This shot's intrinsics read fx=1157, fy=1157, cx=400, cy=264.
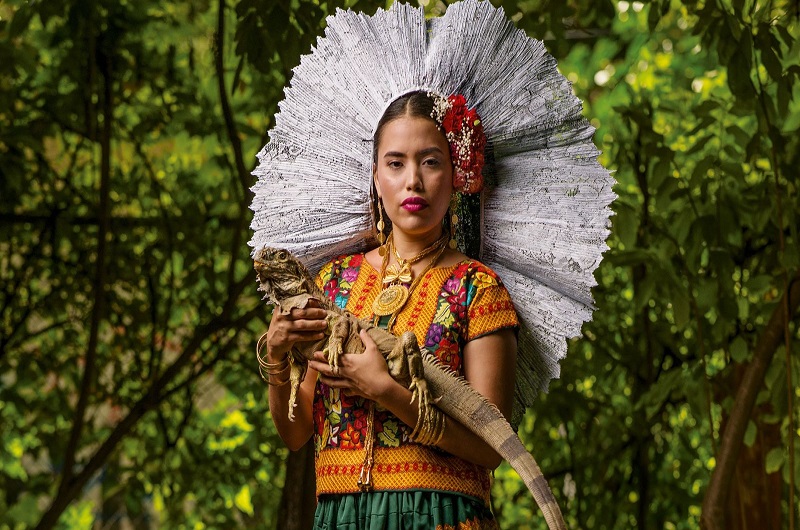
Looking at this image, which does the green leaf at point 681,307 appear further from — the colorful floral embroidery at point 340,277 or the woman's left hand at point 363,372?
the woman's left hand at point 363,372

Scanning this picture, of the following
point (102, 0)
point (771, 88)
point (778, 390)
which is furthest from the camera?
point (771, 88)

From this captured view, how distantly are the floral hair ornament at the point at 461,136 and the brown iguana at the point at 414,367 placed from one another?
1.14ft

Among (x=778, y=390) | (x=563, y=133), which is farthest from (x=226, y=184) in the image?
(x=563, y=133)

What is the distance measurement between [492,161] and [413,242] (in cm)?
23

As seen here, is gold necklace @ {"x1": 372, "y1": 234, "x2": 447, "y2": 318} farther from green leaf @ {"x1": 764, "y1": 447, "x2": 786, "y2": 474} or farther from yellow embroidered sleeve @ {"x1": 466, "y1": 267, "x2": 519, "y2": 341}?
green leaf @ {"x1": 764, "y1": 447, "x2": 786, "y2": 474}

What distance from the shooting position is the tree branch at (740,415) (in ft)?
11.0

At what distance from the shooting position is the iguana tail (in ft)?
6.50

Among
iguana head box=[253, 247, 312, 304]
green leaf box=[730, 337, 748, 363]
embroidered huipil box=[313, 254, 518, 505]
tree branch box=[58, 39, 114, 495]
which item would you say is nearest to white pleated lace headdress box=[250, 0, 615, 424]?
embroidered huipil box=[313, 254, 518, 505]

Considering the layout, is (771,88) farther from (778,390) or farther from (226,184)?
(226,184)

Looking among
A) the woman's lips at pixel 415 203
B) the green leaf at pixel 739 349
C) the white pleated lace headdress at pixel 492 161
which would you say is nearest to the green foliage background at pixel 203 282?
the green leaf at pixel 739 349

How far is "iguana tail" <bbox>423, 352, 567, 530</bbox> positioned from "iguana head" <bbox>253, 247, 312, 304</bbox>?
0.27 metres

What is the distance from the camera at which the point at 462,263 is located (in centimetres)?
219

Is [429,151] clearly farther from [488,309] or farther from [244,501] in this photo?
[244,501]

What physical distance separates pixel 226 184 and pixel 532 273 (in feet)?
8.29
